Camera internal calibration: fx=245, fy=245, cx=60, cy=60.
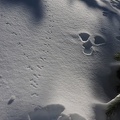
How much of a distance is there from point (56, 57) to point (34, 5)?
974 millimetres

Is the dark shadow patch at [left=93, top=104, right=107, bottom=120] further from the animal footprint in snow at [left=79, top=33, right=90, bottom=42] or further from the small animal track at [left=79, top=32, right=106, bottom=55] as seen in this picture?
the animal footprint in snow at [left=79, top=33, right=90, bottom=42]

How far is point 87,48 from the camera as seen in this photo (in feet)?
10.3

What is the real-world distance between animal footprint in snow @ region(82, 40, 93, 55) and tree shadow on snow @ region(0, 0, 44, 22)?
71cm

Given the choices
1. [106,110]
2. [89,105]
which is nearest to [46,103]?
[89,105]

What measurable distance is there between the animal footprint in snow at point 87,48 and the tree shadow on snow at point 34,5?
710mm

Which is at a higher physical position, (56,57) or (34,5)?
→ (34,5)

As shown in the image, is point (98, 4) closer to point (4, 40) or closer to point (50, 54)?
point (50, 54)

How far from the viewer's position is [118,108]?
2498 mm

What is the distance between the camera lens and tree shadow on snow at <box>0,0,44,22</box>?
3.28 meters

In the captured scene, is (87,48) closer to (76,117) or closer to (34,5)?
(34,5)

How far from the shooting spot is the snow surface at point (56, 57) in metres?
2.32

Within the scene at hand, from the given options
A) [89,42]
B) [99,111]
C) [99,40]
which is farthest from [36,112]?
[99,40]

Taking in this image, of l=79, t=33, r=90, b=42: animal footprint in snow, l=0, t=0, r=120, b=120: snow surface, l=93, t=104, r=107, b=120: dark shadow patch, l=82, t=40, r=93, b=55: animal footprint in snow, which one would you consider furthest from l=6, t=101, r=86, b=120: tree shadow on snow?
l=79, t=33, r=90, b=42: animal footprint in snow

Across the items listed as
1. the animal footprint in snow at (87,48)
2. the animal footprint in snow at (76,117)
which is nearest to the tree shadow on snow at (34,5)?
the animal footprint in snow at (87,48)
